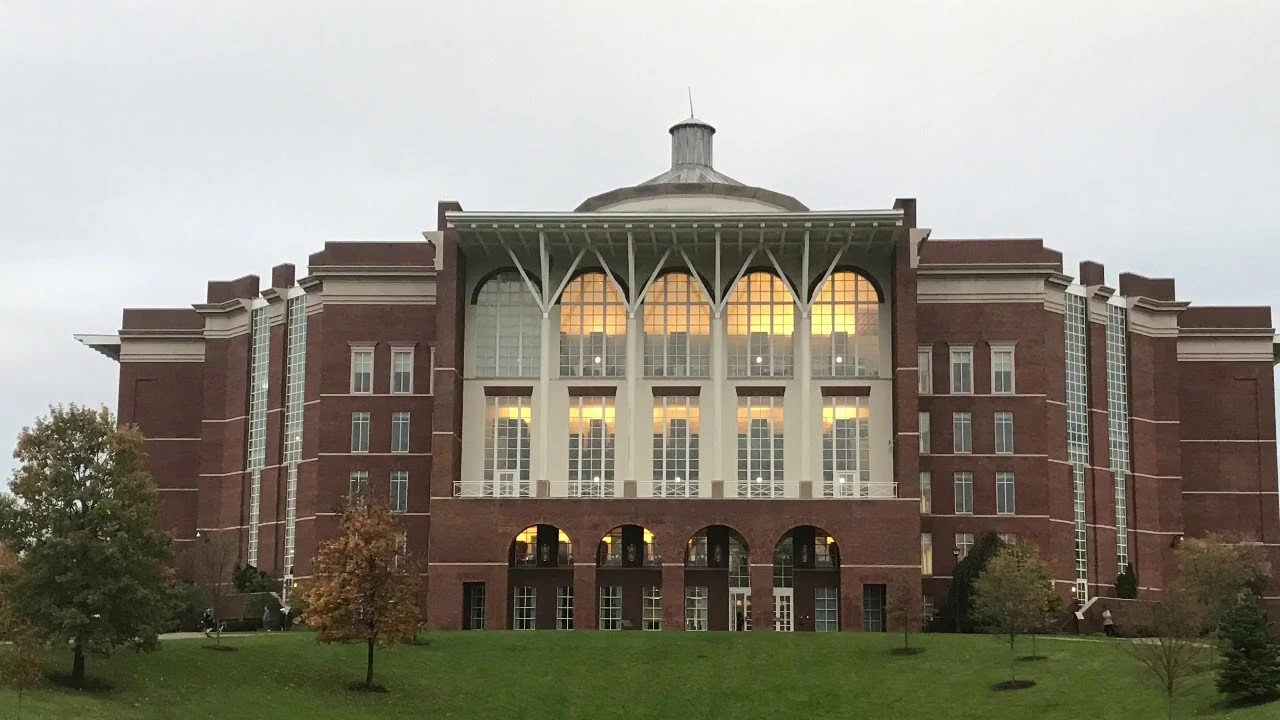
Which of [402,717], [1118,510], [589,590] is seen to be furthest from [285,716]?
[1118,510]

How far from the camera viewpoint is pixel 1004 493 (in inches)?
3041

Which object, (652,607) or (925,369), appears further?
(925,369)

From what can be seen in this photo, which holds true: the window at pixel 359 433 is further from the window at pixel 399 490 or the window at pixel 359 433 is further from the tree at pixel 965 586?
the tree at pixel 965 586

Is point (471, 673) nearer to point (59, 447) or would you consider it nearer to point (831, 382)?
point (59, 447)

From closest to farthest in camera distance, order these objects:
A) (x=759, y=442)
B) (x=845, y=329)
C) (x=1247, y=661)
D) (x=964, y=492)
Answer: (x=1247, y=661), (x=759, y=442), (x=845, y=329), (x=964, y=492)

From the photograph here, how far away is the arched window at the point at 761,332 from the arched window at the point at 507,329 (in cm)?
840

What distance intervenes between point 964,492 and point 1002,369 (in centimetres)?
575

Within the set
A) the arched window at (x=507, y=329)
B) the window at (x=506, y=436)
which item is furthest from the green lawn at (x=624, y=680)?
the arched window at (x=507, y=329)

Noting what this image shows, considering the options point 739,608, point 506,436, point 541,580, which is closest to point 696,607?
point 739,608

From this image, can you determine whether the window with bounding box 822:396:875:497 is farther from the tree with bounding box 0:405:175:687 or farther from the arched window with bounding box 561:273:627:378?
the tree with bounding box 0:405:175:687

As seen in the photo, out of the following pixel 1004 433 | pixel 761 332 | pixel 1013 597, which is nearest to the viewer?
pixel 1013 597

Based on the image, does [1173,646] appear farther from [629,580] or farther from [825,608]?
[629,580]

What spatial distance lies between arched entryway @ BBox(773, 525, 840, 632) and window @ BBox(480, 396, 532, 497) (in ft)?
37.8

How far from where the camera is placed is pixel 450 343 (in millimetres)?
73438
